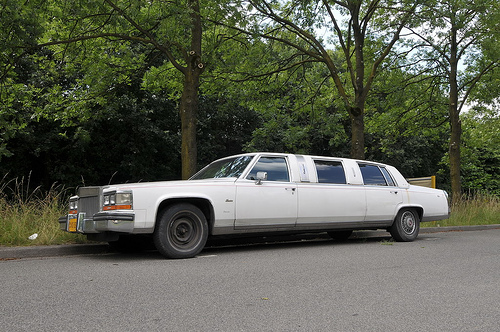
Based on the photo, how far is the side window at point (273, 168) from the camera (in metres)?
8.21

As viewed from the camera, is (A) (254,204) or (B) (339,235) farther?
(B) (339,235)

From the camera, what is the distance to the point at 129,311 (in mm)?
4102

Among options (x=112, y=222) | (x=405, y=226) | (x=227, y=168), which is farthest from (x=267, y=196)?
(x=405, y=226)

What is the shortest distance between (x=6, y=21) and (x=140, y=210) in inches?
202

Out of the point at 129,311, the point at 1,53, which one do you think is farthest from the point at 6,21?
the point at 129,311

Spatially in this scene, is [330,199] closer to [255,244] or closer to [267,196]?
[267,196]

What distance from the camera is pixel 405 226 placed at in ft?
32.7

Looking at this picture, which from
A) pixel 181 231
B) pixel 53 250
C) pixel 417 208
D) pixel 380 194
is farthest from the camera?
pixel 417 208

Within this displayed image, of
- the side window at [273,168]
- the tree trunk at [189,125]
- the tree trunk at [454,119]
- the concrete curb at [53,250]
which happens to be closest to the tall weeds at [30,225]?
the concrete curb at [53,250]

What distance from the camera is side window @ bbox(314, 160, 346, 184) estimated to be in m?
8.92

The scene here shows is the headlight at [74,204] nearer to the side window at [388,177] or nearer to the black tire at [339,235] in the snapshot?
the black tire at [339,235]

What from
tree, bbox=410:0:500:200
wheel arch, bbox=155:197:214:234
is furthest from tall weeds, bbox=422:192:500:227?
wheel arch, bbox=155:197:214:234

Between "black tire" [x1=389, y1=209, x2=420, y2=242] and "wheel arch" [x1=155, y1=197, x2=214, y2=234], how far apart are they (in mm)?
4286

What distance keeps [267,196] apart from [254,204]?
30 cm
